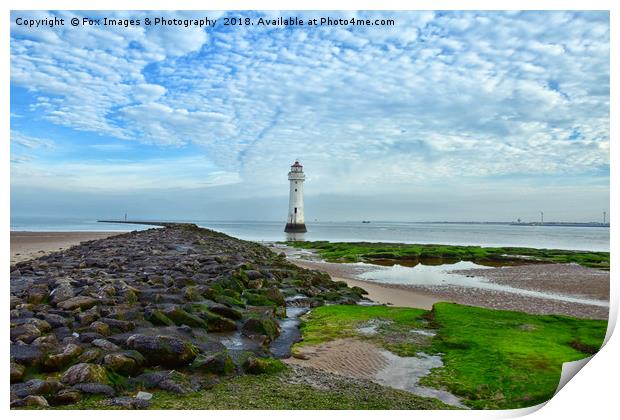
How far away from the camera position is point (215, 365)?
576 cm

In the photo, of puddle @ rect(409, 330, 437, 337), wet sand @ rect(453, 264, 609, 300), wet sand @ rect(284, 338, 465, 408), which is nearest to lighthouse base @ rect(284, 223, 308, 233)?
wet sand @ rect(453, 264, 609, 300)

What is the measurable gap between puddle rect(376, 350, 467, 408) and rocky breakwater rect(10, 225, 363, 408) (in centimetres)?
164

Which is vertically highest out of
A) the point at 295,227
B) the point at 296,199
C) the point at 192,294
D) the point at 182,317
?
the point at 296,199

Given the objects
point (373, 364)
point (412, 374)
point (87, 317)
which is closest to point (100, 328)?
point (87, 317)

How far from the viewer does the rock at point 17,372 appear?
16.5 feet

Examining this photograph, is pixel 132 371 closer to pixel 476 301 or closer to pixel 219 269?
pixel 219 269

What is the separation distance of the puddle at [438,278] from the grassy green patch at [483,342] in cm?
657

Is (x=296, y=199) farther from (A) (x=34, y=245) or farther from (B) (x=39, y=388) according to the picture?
(B) (x=39, y=388)

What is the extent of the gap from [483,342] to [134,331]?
5520mm

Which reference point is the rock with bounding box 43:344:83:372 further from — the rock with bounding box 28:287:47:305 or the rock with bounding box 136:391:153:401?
the rock with bounding box 28:287:47:305

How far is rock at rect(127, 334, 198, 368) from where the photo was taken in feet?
18.9

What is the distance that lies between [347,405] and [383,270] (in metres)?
18.1

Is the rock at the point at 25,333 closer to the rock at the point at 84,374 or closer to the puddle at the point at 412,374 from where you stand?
the rock at the point at 84,374

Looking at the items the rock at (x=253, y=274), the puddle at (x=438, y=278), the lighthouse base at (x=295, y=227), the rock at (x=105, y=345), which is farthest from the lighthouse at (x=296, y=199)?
the rock at (x=105, y=345)
